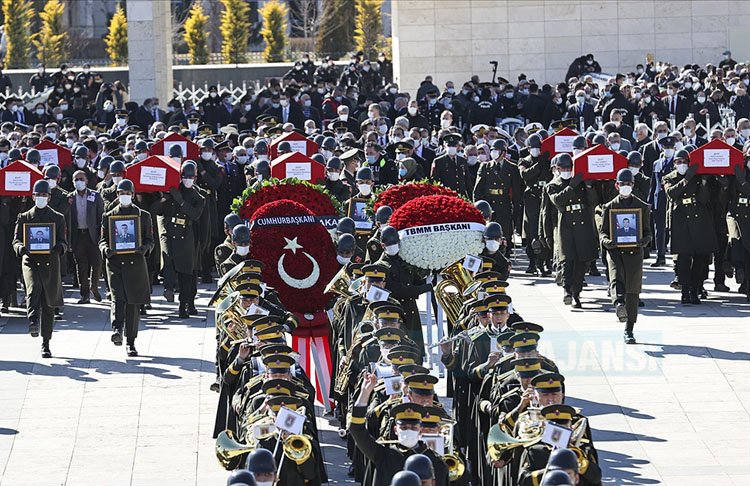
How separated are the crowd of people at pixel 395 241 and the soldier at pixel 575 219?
0.08 ft

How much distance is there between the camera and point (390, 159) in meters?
22.6

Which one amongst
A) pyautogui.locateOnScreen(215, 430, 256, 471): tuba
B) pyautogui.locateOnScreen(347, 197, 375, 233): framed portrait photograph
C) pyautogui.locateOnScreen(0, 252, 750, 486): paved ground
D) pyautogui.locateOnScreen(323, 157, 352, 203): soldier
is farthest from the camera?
pyautogui.locateOnScreen(323, 157, 352, 203): soldier

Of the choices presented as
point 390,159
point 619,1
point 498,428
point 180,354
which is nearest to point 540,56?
point 619,1

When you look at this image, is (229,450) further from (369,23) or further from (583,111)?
(369,23)

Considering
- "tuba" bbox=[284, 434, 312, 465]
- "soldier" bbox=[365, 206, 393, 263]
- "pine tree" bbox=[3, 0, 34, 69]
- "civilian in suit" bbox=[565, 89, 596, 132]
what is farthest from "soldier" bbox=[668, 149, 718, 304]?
"pine tree" bbox=[3, 0, 34, 69]

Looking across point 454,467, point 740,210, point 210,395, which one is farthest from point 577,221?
point 454,467

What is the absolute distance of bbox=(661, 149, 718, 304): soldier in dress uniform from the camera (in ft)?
64.1

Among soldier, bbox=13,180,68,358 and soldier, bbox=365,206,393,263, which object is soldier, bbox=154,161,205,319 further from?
soldier, bbox=365,206,393,263

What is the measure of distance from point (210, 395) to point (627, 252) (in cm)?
480

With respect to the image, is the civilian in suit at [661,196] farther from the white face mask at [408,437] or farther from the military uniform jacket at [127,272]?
the white face mask at [408,437]

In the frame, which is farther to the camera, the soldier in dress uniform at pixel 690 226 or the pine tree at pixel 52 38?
the pine tree at pixel 52 38

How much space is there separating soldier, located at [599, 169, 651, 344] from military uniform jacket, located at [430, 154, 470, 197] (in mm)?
5153

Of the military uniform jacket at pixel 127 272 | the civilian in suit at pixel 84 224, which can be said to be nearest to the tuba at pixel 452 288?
the military uniform jacket at pixel 127 272

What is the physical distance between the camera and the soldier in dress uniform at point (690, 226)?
1953cm
